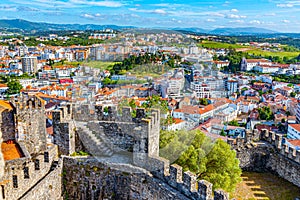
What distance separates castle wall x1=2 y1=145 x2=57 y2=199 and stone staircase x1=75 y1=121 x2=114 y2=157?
108cm

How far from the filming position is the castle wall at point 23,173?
7918mm

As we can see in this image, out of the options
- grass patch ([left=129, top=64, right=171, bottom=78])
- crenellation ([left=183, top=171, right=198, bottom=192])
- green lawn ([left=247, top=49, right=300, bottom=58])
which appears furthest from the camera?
green lawn ([left=247, top=49, right=300, bottom=58])

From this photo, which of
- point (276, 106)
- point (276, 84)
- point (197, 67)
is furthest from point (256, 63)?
point (197, 67)

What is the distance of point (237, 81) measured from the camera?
96375mm

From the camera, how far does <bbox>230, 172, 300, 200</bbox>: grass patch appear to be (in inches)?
496

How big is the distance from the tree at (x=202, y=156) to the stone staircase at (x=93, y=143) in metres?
1.80

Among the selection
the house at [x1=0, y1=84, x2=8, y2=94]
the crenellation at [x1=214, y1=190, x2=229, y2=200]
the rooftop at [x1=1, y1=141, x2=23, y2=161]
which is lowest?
the house at [x1=0, y1=84, x2=8, y2=94]

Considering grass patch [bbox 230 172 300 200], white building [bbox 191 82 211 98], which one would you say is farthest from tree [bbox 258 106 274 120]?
white building [bbox 191 82 211 98]

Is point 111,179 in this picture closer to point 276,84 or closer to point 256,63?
point 276,84

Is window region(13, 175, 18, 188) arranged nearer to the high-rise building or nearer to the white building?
the white building

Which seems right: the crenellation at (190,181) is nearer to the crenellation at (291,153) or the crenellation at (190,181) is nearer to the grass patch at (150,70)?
the grass patch at (150,70)

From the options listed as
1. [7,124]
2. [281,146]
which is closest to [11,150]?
[7,124]

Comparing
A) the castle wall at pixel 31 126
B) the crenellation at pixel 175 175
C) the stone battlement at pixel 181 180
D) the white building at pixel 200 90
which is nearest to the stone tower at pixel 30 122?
the castle wall at pixel 31 126

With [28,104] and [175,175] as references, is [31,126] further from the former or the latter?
[175,175]
